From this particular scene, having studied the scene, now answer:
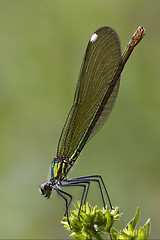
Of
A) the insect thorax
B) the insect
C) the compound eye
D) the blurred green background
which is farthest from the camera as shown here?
the blurred green background

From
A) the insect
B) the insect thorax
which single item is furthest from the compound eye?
the insect

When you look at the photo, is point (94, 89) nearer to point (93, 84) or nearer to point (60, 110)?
point (93, 84)

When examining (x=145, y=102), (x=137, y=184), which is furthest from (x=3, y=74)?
(x=137, y=184)

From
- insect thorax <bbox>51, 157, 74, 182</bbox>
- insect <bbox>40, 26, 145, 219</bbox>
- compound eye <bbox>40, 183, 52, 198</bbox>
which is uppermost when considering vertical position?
insect <bbox>40, 26, 145, 219</bbox>

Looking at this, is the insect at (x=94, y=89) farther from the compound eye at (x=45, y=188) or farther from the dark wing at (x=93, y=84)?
the compound eye at (x=45, y=188)

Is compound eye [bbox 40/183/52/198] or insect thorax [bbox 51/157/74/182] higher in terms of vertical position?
insect thorax [bbox 51/157/74/182]

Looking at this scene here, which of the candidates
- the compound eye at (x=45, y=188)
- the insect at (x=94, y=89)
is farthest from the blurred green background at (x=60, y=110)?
the compound eye at (x=45, y=188)

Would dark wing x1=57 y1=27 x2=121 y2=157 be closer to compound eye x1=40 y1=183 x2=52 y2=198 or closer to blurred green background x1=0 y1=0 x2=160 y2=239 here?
compound eye x1=40 y1=183 x2=52 y2=198

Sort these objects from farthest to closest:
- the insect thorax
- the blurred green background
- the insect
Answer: the blurred green background, the insect, the insect thorax
